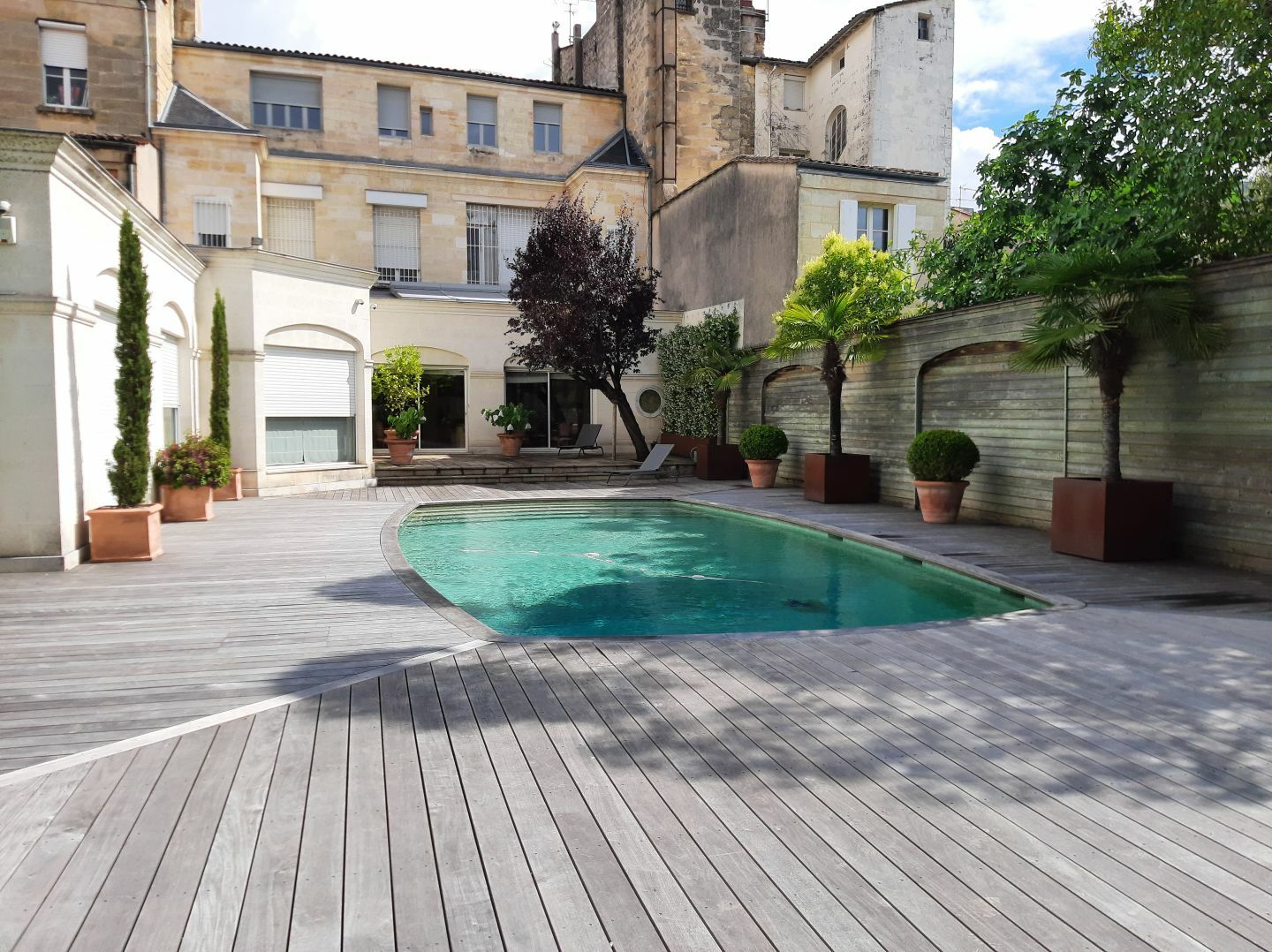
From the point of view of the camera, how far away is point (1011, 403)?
33.8ft

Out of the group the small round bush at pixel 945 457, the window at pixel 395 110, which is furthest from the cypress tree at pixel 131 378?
the window at pixel 395 110

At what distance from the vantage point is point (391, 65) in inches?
858

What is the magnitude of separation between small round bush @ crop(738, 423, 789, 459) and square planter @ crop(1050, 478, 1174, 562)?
285 inches

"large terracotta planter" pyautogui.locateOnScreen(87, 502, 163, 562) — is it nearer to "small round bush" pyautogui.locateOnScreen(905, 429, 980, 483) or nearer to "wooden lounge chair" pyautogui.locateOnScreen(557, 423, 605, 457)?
"small round bush" pyautogui.locateOnScreen(905, 429, 980, 483)

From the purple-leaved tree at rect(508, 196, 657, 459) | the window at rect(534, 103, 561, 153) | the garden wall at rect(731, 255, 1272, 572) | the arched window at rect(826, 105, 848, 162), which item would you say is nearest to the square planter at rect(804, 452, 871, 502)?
the garden wall at rect(731, 255, 1272, 572)

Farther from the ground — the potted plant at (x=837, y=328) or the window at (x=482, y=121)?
the window at (x=482, y=121)

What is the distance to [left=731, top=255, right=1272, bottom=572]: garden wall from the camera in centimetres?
722

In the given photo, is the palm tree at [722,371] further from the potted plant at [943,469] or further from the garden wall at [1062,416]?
the potted plant at [943,469]

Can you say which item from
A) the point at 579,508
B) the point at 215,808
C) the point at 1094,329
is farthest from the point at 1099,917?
the point at 579,508

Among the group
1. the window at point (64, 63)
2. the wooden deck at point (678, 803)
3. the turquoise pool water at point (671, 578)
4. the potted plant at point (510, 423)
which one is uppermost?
the window at point (64, 63)

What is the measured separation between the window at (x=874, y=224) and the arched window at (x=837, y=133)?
8.19 metres

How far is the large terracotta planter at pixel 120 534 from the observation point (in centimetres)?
771

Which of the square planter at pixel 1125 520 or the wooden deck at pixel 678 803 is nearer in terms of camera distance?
the wooden deck at pixel 678 803

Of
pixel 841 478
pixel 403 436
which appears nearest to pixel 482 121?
pixel 403 436
